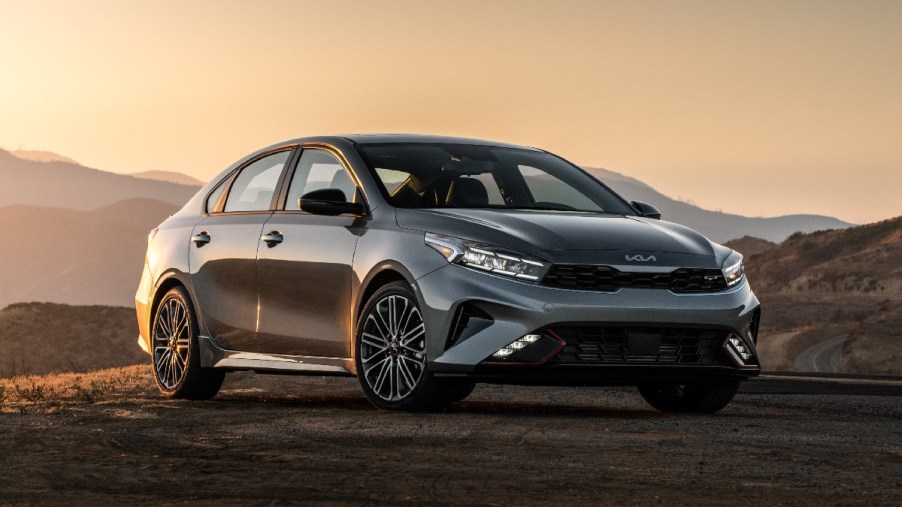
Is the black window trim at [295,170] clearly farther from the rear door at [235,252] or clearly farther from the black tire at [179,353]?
the black tire at [179,353]

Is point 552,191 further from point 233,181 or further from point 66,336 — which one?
point 66,336

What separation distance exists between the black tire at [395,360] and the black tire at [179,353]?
2109mm

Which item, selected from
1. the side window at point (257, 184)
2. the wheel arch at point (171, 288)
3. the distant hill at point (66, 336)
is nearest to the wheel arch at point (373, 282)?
the side window at point (257, 184)

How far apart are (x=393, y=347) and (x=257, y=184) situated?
255cm

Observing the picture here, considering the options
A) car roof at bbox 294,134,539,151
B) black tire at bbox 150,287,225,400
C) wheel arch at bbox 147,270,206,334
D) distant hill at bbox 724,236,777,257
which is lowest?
distant hill at bbox 724,236,777,257

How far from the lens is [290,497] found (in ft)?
19.4

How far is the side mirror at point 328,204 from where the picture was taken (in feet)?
32.6

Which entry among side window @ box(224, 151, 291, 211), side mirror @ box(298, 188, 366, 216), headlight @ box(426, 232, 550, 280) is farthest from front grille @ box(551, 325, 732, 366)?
side window @ box(224, 151, 291, 211)

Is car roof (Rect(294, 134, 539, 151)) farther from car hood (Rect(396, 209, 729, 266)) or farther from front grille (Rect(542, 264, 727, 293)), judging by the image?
front grille (Rect(542, 264, 727, 293))

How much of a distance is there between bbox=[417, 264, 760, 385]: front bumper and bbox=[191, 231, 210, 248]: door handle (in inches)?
111

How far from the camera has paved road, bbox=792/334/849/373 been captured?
71.5 m

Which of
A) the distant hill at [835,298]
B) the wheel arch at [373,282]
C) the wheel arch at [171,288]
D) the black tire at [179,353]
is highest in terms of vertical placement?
the wheel arch at [373,282]

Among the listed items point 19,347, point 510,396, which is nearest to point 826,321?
point 19,347

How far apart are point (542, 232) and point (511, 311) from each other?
2.00ft
